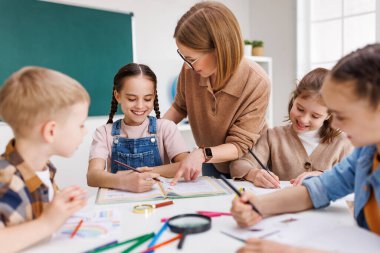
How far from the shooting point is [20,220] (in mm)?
822

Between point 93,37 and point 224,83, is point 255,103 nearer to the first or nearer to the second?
point 224,83

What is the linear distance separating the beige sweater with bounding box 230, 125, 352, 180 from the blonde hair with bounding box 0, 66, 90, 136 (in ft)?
2.71

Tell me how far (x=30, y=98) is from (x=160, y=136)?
89 centimetres

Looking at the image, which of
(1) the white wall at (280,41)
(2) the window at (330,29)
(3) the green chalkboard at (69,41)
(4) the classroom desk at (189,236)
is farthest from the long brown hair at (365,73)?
(1) the white wall at (280,41)

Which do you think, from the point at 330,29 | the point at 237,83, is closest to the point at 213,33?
the point at 237,83

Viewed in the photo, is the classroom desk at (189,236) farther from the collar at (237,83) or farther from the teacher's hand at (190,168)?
the collar at (237,83)

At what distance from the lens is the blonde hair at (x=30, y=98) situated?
0.85 metres

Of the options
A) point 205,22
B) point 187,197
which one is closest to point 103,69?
point 205,22

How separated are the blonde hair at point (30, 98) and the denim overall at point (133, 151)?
0.75 m

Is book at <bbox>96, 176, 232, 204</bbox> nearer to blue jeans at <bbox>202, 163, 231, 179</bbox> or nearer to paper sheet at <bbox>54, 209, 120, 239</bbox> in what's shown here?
paper sheet at <bbox>54, 209, 120, 239</bbox>

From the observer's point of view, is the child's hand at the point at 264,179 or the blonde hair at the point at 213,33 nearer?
the child's hand at the point at 264,179

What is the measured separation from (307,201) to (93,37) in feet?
8.09

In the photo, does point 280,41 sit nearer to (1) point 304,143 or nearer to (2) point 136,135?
(1) point 304,143

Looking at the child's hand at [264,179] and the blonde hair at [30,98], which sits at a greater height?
the blonde hair at [30,98]
